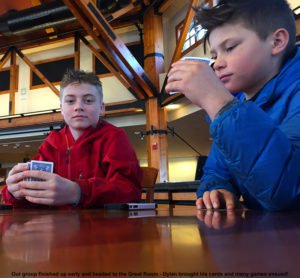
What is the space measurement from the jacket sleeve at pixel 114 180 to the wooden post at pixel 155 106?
3759mm

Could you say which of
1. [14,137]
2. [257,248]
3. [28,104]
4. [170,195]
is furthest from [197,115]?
[257,248]

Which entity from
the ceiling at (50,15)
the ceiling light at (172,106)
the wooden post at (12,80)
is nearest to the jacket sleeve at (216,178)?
the ceiling at (50,15)

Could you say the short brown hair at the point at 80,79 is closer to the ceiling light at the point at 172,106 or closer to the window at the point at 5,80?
the ceiling light at the point at 172,106

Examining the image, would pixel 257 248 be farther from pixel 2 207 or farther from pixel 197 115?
pixel 197 115

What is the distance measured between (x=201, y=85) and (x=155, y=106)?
4529 mm

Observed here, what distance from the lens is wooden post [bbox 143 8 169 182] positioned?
4988 millimetres

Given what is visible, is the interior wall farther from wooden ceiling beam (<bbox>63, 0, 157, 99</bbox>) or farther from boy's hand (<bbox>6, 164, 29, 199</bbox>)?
boy's hand (<bbox>6, 164, 29, 199</bbox>)

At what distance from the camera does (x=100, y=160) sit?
3.82ft

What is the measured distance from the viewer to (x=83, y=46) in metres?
6.06

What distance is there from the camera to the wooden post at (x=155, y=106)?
4.99 meters

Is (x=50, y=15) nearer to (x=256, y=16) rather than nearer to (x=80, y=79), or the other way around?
(x=80, y=79)

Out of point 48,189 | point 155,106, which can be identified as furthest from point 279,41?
point 155,106

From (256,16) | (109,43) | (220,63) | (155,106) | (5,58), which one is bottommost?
(220,63)

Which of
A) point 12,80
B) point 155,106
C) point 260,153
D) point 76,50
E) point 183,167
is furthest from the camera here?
point 183,167
